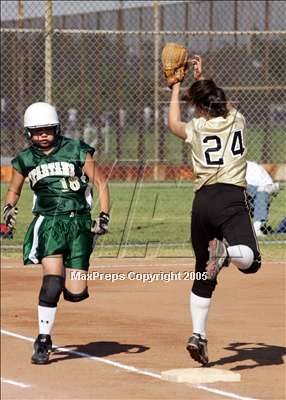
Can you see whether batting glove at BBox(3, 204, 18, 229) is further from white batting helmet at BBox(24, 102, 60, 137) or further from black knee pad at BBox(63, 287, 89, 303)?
black knee pad at BBox(63, 287, 89, 303)

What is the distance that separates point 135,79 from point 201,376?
56.1 ft

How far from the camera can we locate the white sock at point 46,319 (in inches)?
394

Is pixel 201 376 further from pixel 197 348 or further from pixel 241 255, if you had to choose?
pixel 241 255

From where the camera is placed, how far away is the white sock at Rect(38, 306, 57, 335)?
10.0 m

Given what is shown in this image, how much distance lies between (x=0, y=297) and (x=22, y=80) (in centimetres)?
1203

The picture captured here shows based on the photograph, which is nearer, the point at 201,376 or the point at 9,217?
the point at 201,376

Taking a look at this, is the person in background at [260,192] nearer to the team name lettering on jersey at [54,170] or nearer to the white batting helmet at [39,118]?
the team name lettering on jersey at [54,170]

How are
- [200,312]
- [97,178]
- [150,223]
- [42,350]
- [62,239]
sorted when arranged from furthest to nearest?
[150,223], [42,350], [62,239], [97,178], [200,312]

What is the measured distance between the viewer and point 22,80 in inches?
985

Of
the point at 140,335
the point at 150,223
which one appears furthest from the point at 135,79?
the point at 140,335

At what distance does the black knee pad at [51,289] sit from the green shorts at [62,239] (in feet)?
0.46

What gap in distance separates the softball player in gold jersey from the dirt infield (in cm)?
61

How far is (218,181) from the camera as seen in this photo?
8.69m

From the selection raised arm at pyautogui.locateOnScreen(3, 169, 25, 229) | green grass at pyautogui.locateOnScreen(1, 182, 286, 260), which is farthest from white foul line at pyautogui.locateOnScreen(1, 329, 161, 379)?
green grass at pyautogui.locateOnScreen(1, 182, 286, 260)
